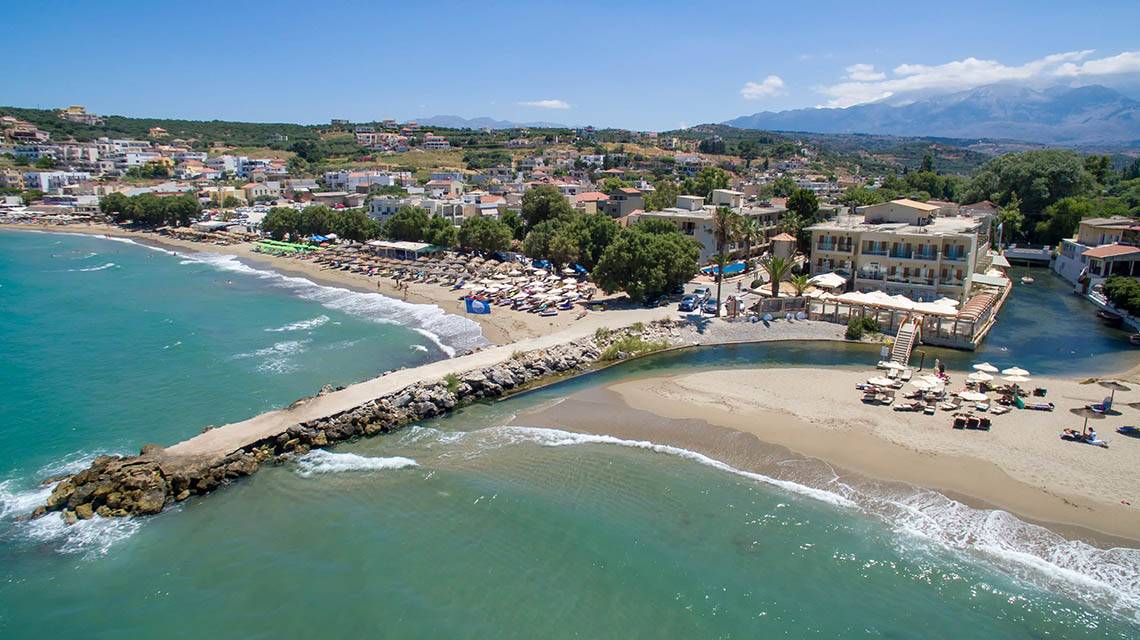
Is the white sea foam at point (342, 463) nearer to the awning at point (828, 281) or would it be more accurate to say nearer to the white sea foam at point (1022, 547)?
the white sea foam at point (1022, 547)

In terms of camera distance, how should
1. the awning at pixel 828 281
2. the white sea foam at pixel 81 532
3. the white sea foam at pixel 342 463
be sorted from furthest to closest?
the awning at pixel 828 281 → the white sea foam at pixel 342 463 → the white sea foam at pixel 81 532

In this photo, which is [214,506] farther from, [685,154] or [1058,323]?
[685,154]

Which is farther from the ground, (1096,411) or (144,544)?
(1096,411)

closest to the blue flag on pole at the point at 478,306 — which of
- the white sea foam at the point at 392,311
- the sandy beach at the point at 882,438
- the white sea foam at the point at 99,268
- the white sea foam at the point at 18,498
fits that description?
the white sea foam at the point at 392,311

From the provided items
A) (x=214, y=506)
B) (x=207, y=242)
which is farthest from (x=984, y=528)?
(x=207, y=242)

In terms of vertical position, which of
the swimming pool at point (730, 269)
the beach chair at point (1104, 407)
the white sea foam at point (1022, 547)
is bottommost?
the white sea foam at point (1022, 547)
